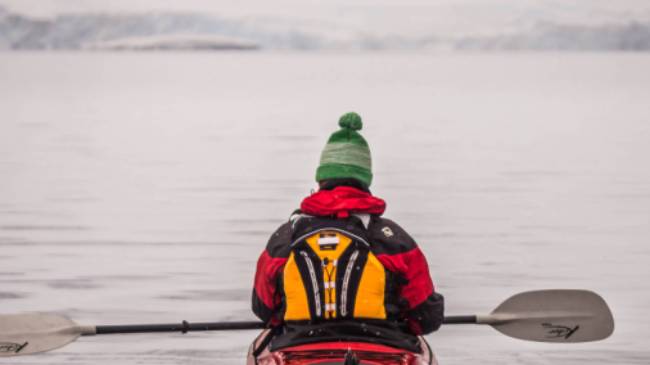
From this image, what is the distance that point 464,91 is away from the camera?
4022cm

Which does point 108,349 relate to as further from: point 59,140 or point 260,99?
point 260,99

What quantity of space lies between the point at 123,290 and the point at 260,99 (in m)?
27.2

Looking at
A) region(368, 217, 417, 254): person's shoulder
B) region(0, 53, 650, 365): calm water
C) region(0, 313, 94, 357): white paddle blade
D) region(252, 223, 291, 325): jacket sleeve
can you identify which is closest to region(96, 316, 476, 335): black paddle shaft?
region(0, 313, 94, 357): white paddle blade

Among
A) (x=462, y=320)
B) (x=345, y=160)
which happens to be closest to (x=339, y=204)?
(x=345, y=160)

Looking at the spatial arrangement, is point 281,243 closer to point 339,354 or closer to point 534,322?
point 339,354

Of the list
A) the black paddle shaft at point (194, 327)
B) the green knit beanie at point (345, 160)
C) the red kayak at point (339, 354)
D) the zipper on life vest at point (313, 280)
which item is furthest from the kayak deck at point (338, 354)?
the black paddle shaft at point (194, 327)

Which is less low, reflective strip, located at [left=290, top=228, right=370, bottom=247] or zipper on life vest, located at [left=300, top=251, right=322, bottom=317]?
reflective strip, located at [left=290, top=228, right=370, bottom=247]

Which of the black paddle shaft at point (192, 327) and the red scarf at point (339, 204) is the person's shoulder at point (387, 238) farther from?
the black paddle shaft at point (192, 327)

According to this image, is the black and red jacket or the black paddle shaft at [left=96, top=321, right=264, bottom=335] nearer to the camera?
the black and red jacket

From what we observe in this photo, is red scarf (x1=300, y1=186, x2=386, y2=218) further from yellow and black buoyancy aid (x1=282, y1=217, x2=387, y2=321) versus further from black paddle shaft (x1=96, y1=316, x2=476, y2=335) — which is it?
black paddle shaft (x1=96, y1=316, x2=476, y2=335)

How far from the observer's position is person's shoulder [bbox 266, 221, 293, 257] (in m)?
4.03

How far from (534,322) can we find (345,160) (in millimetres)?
1425

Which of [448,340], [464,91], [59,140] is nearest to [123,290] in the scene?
[448,340]

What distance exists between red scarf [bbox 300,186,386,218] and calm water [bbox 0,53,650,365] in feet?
7.00
